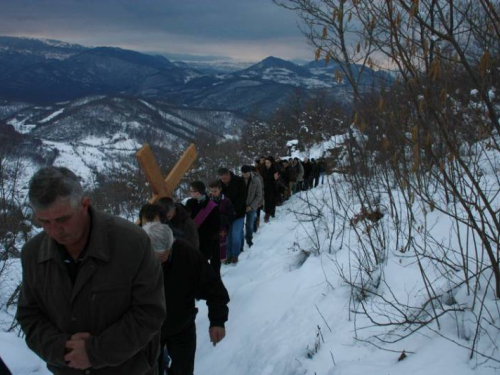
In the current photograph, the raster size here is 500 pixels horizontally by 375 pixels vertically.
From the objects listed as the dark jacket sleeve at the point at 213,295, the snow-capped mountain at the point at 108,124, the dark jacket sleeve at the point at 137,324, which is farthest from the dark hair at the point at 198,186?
the snow-capped mountain at the point at 108,124

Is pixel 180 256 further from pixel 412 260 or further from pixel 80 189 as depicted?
pixel 412 260

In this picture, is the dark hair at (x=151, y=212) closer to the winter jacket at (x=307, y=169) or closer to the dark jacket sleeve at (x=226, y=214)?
the dark jacket sleeve at (x=226, y=214)

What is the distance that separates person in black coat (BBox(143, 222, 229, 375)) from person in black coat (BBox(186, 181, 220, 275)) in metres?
2.11

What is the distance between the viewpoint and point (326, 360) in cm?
283

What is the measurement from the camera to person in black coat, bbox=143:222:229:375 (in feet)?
8.45

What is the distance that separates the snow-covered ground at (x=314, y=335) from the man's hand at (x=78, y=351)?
1.72 metres

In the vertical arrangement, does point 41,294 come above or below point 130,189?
above

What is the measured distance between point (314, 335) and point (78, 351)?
216 centimetres

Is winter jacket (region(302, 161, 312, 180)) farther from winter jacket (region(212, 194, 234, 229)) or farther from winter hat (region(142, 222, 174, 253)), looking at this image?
winter hat (region(142, 222, 174, 253))

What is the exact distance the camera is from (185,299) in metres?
2.62

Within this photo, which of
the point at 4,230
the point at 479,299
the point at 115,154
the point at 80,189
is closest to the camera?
the point at 80,189

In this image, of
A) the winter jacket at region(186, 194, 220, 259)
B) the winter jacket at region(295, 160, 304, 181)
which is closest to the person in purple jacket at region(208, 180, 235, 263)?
the winter jacket at region(186, 194, 220, 259)

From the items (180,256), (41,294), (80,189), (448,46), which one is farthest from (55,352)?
(448,46)

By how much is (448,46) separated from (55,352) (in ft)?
8.09
